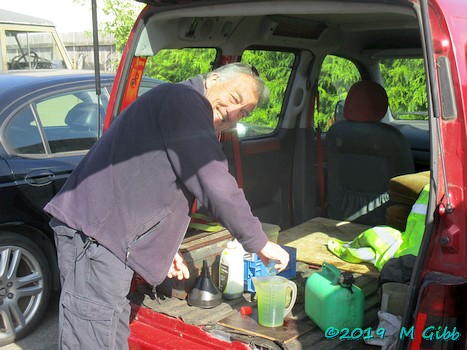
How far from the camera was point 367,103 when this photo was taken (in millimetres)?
4438

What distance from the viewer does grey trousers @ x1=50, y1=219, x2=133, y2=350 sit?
233cm

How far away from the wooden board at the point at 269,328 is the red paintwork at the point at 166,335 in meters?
0.14

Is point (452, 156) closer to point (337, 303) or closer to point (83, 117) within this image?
point (337, 303)

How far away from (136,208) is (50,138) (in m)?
2.55

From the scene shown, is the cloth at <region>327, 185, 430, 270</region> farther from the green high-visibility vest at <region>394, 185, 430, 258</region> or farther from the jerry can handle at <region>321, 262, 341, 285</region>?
the jerry can handle at <region>321, 262, 341, 285</region>

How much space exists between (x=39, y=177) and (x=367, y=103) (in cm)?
252

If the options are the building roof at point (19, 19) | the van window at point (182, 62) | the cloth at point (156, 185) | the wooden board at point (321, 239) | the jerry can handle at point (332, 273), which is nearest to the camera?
the cloth at point (156, 185)

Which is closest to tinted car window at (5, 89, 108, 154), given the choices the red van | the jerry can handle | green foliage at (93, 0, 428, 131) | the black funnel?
green foliage at (93, 0, 428, 131)

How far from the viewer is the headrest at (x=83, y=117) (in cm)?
480

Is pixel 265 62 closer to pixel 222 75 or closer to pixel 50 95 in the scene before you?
pixel 50 95

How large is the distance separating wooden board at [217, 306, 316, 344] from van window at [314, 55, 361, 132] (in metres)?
2.49

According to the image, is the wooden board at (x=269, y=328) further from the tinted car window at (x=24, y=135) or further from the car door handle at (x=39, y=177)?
the tinted car window at (x=24, y=135)

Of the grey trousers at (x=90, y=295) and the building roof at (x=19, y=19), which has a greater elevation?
the building roof at (x=19, y=19)

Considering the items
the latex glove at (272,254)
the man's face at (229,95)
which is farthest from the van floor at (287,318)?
Result: the man's face at (229,95)
